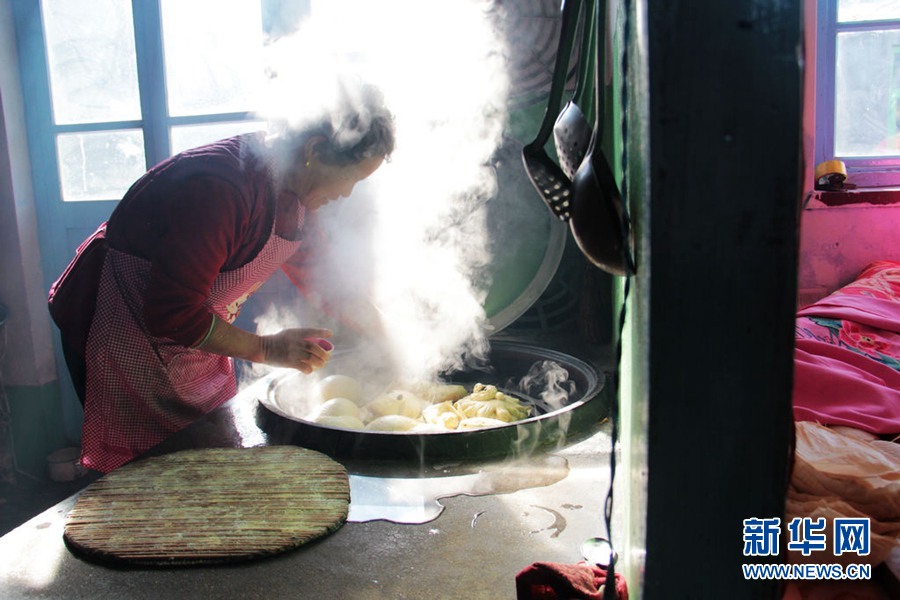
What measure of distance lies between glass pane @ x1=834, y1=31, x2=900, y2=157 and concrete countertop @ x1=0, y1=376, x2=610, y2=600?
125 inches

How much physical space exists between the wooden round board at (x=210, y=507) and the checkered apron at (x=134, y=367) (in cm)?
62

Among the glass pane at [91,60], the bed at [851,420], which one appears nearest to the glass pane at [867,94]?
the bed at [851,420]

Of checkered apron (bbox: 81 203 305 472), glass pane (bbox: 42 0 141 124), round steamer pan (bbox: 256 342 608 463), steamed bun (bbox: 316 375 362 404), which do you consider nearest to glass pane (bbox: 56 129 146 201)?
glass pane (bbox: 42 0 141 124)

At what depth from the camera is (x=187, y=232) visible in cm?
192

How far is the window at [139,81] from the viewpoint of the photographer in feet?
15.9

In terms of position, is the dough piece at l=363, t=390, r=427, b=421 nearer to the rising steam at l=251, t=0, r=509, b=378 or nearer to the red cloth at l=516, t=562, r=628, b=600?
the rising steam at l=251, t=0, r=509, b=378

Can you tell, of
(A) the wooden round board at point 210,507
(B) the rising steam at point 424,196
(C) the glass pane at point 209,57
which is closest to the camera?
(A) the wooden round board at point 210,507

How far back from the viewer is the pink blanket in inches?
78.7

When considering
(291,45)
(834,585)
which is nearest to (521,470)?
(834,585)

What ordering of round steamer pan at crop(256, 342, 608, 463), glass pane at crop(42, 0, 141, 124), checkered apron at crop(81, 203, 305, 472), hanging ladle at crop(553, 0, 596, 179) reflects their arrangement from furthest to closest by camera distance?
glass pane at crop(42, 0, 141, 124), checkered apron at crop(81, 203, 305, 472), round steamer pan at crop(256, 342, 608, 463), hanging ladle at crop(553, 0, 596, 179)

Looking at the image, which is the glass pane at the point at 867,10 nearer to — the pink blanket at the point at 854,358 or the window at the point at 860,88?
the window at the point at 860,88

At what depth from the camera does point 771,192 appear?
655 millimetres

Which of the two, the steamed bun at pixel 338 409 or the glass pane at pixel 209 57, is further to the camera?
the glass pane at pixel 209 57

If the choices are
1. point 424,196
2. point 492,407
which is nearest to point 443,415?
point 492,407
